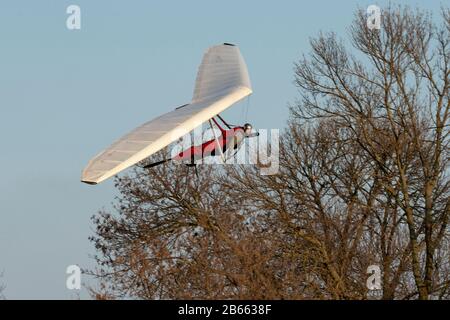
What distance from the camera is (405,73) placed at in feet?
96.7

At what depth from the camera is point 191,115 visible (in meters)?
25.2

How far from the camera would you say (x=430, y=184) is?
28875 millimetres

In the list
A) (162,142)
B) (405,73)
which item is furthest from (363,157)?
(162,142)

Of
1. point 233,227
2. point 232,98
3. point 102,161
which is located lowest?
point 233,227

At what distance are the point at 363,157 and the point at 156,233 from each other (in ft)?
18.6

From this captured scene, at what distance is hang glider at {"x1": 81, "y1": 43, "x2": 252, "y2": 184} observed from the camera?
2248 centimetres

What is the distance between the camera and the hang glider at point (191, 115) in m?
22.5

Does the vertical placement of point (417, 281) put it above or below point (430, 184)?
below
